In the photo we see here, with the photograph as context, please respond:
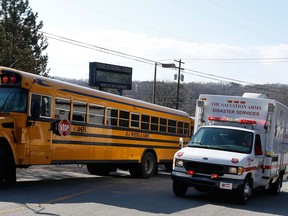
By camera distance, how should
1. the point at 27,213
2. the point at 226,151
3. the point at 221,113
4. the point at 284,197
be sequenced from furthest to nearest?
the point at 284,197, the point at 221,113, the point at 226,151, the point at 27,213

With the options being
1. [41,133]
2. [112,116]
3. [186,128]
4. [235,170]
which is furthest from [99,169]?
[235,170]

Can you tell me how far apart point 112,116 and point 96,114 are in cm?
99

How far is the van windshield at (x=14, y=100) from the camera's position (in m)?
10.9

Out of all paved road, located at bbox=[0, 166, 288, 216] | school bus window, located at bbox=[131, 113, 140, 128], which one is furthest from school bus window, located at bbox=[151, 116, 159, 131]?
paved road, located at bbox=[0, 166, 288, 216]

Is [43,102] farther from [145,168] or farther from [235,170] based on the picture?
[145,168]

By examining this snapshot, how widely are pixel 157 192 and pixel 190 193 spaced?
96cm

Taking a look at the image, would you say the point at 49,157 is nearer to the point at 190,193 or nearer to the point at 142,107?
the point at 190,193

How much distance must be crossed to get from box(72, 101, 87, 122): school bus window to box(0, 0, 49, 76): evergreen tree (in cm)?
1721

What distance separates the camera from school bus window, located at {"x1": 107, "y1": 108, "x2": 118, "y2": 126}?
14469mm

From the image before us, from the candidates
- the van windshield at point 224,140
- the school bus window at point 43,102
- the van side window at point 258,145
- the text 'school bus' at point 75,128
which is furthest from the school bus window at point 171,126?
the school bus window at point 43,102

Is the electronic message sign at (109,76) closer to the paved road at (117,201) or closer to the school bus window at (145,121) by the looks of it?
the school bus window at (145,121)

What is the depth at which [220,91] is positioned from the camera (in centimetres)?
4634

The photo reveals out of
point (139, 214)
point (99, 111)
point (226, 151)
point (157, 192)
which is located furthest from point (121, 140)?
point (139, 214)

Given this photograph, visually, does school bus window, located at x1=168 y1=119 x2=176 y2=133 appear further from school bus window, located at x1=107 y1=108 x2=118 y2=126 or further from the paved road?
the paved road
